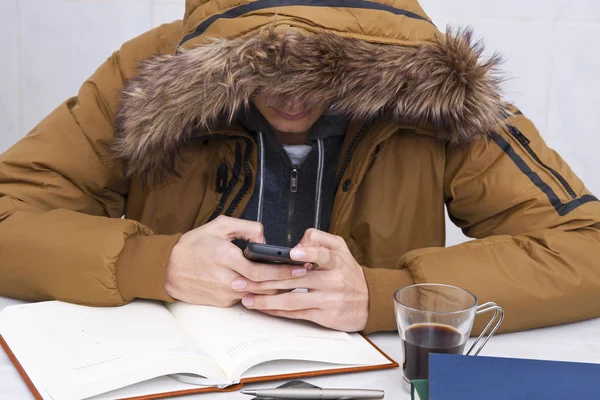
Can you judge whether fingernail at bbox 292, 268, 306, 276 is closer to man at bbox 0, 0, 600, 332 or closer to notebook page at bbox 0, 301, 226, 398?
man at bbox 0, 0, 600, 332

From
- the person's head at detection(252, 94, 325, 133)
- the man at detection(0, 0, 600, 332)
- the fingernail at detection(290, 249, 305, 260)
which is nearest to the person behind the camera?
the fingernail at detection(290, 249, 305, 260)

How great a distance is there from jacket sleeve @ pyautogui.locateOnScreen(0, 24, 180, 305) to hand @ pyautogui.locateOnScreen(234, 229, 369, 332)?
6.8 inches

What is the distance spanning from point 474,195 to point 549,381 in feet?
2.15

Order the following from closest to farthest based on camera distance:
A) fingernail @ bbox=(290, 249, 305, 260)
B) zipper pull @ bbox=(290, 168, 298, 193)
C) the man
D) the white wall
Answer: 1. fingernail @ bbox=(290, 249, 305, 260)
2. the man
3. zipper pull @ bbox=(290, 168, 298, 193)
4. the white wall

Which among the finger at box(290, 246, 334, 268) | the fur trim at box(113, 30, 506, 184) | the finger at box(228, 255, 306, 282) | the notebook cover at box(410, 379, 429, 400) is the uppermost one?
the fur trim at box(113, 30, 506, 184)

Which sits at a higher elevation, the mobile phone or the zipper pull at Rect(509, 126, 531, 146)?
the zipper pull at Rect(509, 126, 531, 146)

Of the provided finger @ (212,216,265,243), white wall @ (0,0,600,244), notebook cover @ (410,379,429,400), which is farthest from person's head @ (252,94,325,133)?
white wall @ (0,0,600,244)

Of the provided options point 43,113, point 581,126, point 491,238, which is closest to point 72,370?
point 491,238

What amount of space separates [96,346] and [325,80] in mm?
557

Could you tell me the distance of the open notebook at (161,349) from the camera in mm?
846

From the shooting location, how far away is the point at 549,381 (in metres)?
0.75

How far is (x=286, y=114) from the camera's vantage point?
1330 mm

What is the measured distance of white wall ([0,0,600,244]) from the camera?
2311 millimetres

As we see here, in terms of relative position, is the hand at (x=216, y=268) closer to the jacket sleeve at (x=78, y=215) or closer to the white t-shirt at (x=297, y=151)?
the jacket sleeve at (x=78, y=215)
